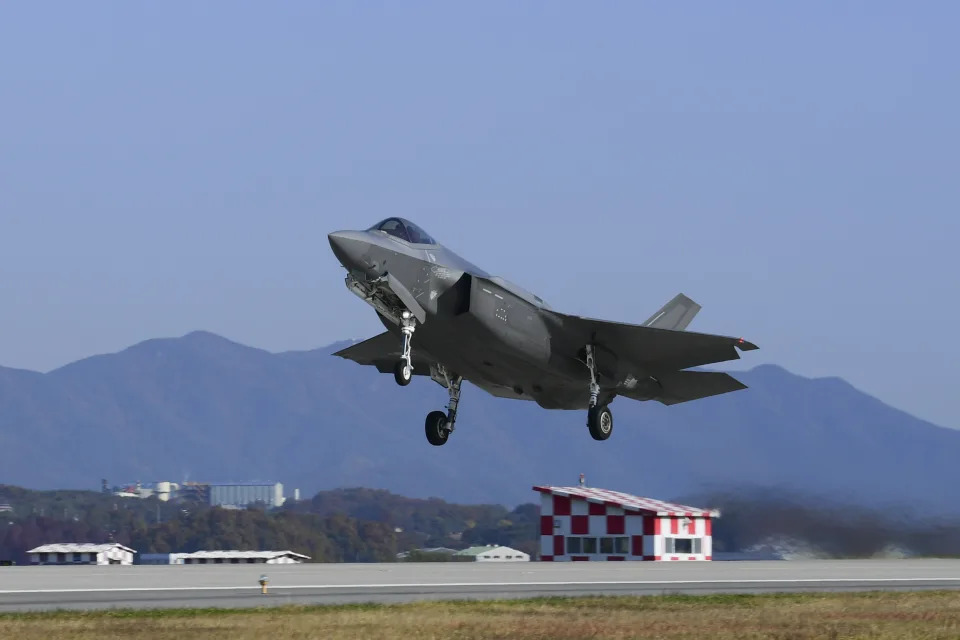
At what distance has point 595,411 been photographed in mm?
28906

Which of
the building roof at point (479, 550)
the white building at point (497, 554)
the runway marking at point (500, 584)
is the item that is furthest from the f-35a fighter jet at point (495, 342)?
the building roof at point (479, 550)

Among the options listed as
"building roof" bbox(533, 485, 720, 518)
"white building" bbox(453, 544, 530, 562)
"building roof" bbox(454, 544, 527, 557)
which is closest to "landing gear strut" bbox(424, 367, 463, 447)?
"building roof" bbox(533, 485, 720, 518)

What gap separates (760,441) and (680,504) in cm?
2560

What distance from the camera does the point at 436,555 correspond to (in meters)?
53.5

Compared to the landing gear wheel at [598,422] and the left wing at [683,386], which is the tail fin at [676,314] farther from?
the landing gear wheel at [598,422]

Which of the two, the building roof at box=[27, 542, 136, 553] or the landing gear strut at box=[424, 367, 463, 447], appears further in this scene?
the building roof at box=[27, 542, 136, 553]

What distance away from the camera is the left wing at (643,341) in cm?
2775

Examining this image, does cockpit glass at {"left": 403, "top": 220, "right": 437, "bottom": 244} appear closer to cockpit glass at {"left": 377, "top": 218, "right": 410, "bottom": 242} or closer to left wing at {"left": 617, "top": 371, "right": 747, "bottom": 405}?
cockpit glass at {"left": 377, "top": 218, "right": 410, "bottom": 242}

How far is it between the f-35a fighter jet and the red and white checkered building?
11844 mm

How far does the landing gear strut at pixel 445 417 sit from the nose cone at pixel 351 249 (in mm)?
5427

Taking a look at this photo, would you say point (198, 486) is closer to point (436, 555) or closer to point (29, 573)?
point (436, 555)

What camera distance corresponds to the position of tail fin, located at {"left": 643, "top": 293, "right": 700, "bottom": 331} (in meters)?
32.7

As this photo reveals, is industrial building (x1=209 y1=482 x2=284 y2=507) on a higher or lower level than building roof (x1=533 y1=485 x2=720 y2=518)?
higher

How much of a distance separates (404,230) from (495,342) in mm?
2905
